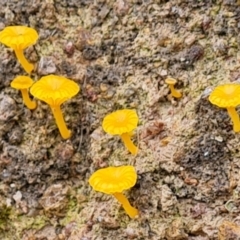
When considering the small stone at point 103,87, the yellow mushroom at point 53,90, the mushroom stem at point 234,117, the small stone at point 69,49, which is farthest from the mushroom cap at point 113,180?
the small stone at point 69,49

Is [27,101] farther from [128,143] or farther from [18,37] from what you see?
[128,143]

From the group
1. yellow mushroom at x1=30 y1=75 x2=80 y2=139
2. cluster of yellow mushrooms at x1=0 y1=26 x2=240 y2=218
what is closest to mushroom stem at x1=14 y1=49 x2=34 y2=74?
cluster of yellow mushrooms at x1=0 y1=26 x2=240 y2=218

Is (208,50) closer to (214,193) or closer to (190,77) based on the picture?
(190,77)

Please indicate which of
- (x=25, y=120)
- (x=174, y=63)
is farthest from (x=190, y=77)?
(x=25, y=120)

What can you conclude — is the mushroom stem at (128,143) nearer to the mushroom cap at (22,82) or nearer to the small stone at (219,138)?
the small stone at (219,138)

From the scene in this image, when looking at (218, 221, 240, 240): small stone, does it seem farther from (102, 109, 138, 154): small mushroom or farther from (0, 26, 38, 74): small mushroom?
(0, 26, 38, 74): small mushroom

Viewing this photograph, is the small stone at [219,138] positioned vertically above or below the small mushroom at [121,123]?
below
